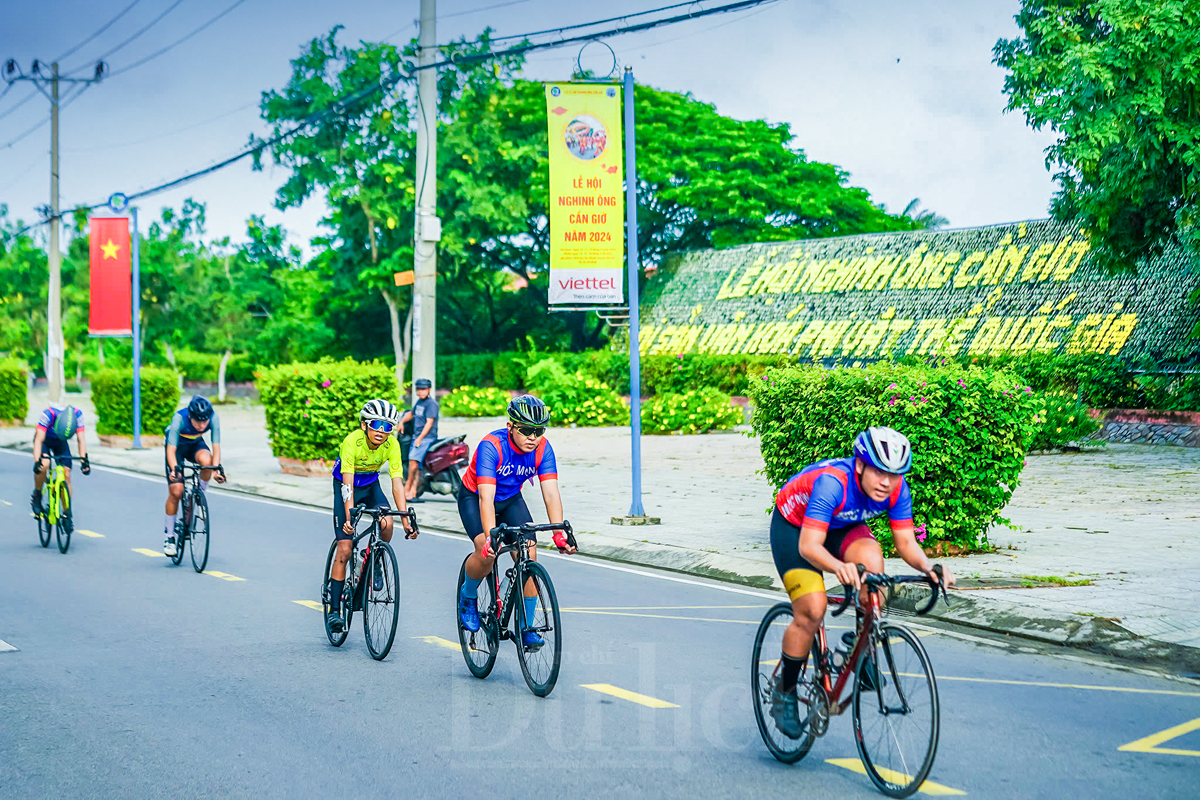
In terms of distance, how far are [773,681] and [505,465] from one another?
7.55 ft

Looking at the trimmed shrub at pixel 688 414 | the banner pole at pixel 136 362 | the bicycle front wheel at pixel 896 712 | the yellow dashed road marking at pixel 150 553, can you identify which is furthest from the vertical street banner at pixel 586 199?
the banner pole at pixel 136 362

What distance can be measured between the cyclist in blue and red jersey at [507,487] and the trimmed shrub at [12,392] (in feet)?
126

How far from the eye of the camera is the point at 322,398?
2097 centimetres

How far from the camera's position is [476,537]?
24.2ft

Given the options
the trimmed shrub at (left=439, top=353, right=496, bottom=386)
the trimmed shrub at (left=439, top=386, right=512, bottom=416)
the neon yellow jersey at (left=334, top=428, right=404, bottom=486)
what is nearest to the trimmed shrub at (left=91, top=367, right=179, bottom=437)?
the trimmed shrub at (left=439, top=386, right=512, bottom=416)

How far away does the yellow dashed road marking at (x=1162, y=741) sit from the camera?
5730 mm

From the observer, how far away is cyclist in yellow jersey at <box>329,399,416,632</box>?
8.19 meters

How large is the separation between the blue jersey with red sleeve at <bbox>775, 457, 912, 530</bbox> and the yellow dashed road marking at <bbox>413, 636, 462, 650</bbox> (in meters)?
3.43

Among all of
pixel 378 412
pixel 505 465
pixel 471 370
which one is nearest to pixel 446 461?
pixel 378 412

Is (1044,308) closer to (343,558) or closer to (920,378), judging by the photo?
(920,378)

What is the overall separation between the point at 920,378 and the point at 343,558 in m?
5.67

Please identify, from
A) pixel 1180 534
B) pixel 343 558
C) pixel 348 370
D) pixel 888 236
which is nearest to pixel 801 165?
pixel 888 236

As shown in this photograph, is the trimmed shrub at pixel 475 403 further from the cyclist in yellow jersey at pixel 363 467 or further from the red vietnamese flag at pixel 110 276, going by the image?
the cyclist in yellow jersey at pixel 363 467

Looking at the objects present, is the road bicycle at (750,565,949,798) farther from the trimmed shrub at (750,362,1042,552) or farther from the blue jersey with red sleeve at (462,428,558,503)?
the trimmed shrub at (750,362,1042,552)
